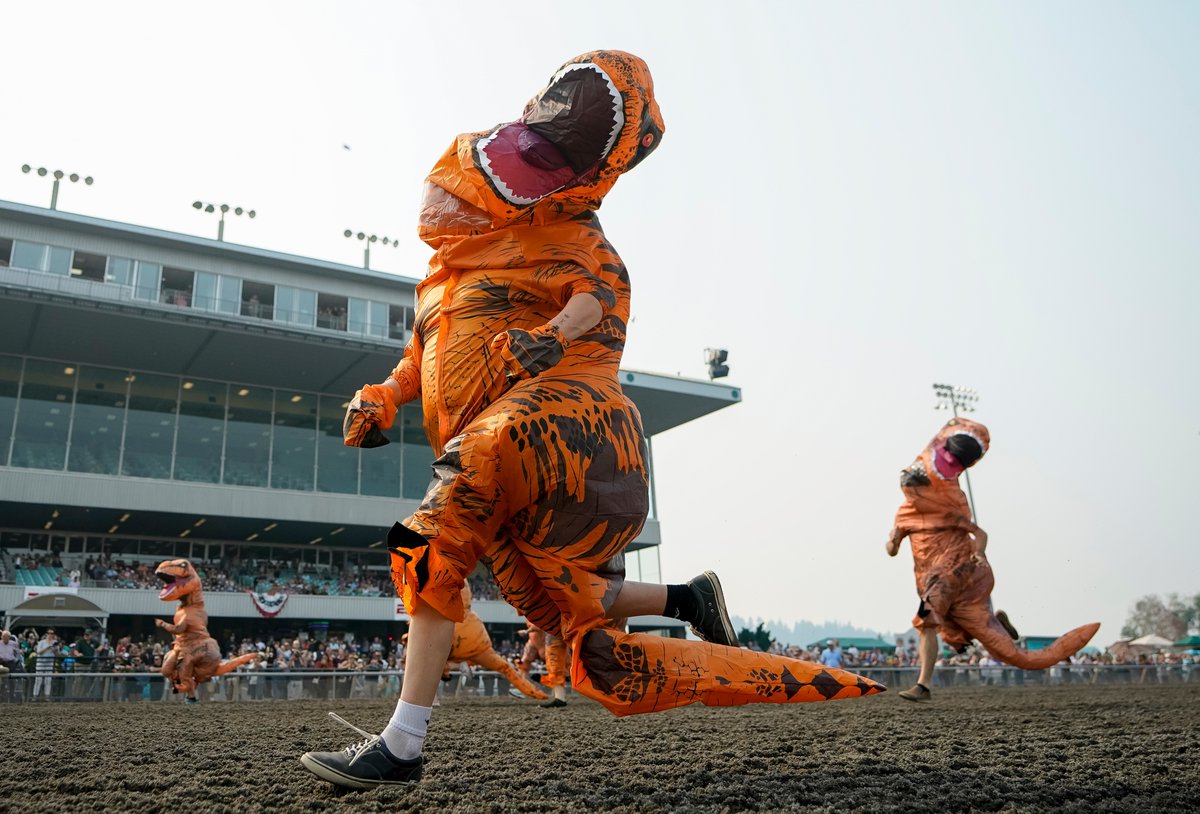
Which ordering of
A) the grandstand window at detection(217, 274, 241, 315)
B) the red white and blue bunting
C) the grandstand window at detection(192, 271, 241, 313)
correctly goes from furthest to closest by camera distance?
the grandstand window at detection(217, 274, 241, 315) → the grandstand window at detection(192, 271, 241, 313) → the red white and blue bunting

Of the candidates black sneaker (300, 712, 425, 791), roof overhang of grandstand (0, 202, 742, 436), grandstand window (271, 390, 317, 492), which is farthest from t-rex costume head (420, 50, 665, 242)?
grandstand window (271, 390, 317, 492)

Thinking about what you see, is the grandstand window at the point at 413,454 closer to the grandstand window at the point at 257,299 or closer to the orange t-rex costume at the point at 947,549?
the grandstand window at the point at 257,299

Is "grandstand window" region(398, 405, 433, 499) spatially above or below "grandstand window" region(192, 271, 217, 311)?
below

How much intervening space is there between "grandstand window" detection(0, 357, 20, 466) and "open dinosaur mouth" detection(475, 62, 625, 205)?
95.6 ft

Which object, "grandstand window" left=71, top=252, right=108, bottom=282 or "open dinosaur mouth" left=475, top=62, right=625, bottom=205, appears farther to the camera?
"grandstand window" left=71, top=252, right=108, bottom=282

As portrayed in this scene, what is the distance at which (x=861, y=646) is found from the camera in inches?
1644

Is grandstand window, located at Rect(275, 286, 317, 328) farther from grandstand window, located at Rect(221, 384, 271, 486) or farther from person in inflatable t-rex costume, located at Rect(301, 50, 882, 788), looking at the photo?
person in inflatable t-rex costume, located at Rect(301, 50, 882, 788)

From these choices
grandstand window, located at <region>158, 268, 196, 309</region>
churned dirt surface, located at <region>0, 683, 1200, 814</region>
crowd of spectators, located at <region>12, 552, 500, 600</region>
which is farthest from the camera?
grandstand window, located at <region>158, 268, 196, 309</region>

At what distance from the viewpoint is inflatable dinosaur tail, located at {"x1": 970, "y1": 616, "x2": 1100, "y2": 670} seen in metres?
7.37

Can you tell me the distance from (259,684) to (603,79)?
37.1 ft

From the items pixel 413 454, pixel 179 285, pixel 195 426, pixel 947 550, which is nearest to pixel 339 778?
pixel 947 550

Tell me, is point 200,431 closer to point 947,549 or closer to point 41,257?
point 41,257

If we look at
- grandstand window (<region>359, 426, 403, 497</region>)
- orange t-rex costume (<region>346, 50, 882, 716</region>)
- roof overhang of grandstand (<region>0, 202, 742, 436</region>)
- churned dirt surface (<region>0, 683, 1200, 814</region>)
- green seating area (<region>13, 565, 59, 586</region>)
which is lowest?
churned dirt surface (<region>0, 683, 1200, 814</region>)

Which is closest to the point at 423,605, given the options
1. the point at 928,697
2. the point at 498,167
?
the point at 498,167
